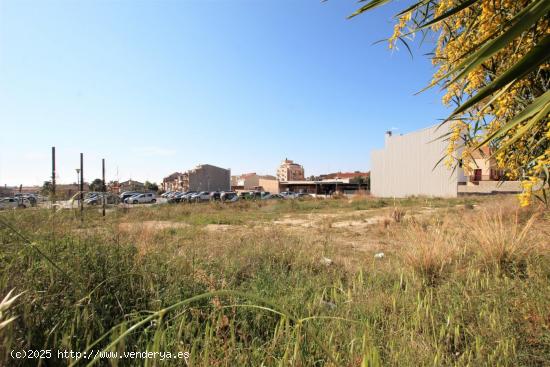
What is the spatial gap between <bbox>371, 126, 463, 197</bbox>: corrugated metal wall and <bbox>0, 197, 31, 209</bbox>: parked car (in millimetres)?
30247

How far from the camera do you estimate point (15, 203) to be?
4.87 meters

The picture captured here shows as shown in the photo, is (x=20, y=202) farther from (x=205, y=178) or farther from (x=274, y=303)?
(x=205, y=178)

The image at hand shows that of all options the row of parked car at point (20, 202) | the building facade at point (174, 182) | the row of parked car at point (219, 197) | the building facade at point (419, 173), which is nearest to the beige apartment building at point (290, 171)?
the building facade at point (174, 182)

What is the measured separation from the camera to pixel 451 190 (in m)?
29.2

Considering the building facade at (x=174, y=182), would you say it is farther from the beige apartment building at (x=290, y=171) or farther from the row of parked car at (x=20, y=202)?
the row of parked car at (x=20, y=202)

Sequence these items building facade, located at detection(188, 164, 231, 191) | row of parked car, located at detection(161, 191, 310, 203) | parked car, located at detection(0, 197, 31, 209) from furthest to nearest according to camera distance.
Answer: building facade, located at detection(188, 164, 231, 191)
row of parked car, located at detection(161, 191, 310, 203)
parked car, located at detection(0, 197, 31, 209)

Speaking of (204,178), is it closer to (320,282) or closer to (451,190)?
(451,190)

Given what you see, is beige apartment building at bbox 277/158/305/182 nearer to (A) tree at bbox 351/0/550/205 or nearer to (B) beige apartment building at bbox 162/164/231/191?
(B) beige apartment building at bbox 162/164/231/191

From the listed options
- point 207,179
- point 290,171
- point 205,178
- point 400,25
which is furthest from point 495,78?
point 290,171

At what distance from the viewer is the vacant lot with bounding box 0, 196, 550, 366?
175cm

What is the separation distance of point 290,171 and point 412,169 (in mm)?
74058

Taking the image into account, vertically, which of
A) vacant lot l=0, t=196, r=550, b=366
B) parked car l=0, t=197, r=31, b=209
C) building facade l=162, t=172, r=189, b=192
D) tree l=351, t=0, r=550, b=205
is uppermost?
building facade l=162, t=172, r=189, b=192

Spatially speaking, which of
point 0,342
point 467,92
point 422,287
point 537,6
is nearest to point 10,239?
point 0,342

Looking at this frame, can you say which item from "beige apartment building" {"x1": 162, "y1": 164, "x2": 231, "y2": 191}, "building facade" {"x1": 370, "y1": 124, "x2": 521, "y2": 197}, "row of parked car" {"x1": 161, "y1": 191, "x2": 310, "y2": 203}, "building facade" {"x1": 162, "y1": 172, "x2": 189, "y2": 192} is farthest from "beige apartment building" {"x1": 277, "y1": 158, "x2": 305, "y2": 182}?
"building facade" {"x1": 370, "y1": 124, "x2": 521, "y2": 197}
